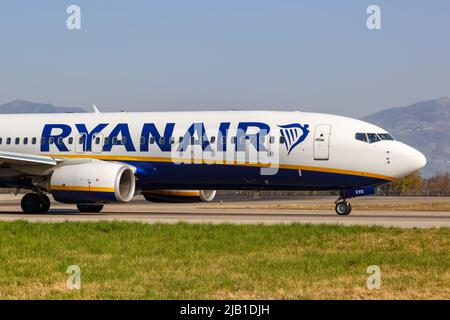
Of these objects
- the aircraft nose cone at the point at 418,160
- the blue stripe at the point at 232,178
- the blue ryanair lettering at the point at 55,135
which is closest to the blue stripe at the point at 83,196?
the blue stripe at the point at 232,178

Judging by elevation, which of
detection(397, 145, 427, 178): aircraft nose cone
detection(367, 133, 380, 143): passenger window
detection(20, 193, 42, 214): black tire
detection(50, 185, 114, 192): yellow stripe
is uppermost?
detection(367, 133, 380, 143): passenger window

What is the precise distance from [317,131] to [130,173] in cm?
783

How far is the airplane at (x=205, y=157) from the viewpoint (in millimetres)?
31594

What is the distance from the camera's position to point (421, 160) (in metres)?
31.0

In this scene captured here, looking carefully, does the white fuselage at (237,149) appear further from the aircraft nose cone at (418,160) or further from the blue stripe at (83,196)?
the blue stripe at (83,196)

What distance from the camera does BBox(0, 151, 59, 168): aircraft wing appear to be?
32688 mm

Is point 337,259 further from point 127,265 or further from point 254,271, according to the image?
point 127,265

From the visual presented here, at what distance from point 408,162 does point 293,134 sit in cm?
462

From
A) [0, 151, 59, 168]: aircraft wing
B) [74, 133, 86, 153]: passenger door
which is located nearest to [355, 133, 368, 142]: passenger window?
[74, 133, 86, 153]: passenger door

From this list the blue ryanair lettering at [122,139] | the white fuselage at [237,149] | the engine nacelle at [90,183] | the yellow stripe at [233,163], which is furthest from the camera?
the blue ryanair lettering at [122,139]

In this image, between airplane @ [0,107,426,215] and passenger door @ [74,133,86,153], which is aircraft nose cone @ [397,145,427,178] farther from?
passenger door @ [74,133,86,153]

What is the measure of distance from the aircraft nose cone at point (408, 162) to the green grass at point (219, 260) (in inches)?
312

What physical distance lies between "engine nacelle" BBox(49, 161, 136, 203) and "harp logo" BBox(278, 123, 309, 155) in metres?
6.57

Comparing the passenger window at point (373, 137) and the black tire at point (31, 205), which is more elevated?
the passenger window at point (373, 137)
